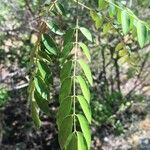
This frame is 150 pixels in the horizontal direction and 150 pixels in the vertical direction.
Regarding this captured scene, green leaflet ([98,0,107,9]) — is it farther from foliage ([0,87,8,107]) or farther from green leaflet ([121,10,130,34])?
foliage ([0,87,8,107])

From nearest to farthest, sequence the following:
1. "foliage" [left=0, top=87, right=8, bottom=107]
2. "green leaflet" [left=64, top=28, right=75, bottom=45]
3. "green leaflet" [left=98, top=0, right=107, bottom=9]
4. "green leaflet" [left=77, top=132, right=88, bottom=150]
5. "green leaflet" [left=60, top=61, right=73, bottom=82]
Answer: "green leaflet" [left=77, top=132, right=88, bottom=150]
"green leaflet" [left=60, top=61, right=73, bottom=82]
"green leaflet" [left=64, top=28, right=75, bottom=45]
"green leaflet" [left=98, top=0, right=107, bottom=9]
"foliage" [left=0, top=87, right=8, bottom=107]

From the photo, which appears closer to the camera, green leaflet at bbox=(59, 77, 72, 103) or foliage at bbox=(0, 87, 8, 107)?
green leaflet at bbox=(59, 77, 72, 103)

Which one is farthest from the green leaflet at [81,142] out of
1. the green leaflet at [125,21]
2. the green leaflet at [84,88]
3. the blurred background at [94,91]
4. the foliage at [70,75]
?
the blurred background at [94,91]

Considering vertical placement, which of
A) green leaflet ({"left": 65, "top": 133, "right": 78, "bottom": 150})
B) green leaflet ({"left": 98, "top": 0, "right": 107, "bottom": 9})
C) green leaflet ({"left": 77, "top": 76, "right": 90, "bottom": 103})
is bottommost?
green leaflet ({"left": 65, "top": 133, "right": 78, "bottom": 150})

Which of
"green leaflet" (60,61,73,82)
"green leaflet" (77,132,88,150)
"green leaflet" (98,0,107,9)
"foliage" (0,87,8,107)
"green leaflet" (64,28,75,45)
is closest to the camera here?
"green leaflet" (77,132,88,150)

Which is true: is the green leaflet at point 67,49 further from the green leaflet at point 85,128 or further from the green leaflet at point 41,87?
the green leaflet at point 85,128

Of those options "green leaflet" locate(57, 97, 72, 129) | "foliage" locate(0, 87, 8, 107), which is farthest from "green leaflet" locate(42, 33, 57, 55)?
"foliage" locate(0, 87, 8, 107)
